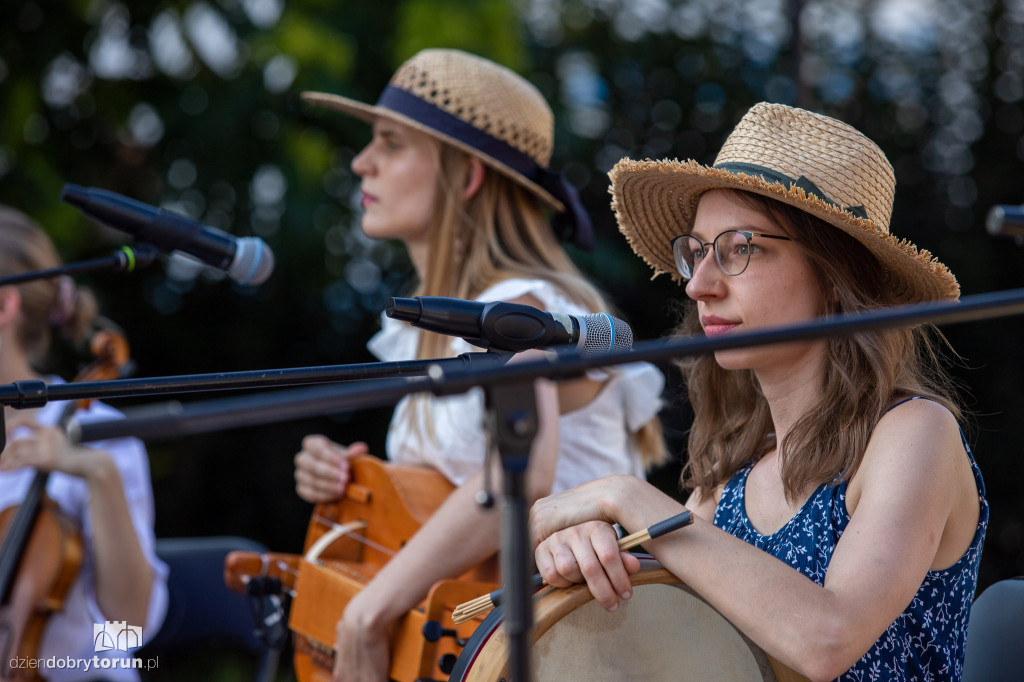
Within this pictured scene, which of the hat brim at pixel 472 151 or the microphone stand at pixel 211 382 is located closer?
the microphone stand at pixel 211 382

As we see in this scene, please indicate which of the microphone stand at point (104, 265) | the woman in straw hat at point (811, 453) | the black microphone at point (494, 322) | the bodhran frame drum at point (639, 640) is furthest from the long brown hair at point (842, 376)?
the microphone stand at point (104, 265)

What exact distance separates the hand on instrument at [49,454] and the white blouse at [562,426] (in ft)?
2.84

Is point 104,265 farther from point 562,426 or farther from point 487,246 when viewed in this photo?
point 562,426

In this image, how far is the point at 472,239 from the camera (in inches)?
104

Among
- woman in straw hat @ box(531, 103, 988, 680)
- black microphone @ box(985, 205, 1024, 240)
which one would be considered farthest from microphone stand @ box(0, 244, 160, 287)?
black microphone @ box(985, 205, 1024, 240)

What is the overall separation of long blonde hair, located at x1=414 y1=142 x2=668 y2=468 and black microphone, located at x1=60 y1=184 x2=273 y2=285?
0.59 m

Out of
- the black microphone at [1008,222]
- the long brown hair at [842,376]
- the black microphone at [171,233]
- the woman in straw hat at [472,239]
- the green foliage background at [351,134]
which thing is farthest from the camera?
the green foliage background at [351,134]

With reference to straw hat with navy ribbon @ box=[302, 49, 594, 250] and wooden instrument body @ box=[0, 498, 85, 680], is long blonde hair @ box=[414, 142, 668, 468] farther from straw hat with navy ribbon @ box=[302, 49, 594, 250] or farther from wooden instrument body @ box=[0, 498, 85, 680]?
wooden instrument body @ box=[0, 498, 85, 680]

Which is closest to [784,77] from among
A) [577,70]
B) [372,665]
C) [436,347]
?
[577,70]

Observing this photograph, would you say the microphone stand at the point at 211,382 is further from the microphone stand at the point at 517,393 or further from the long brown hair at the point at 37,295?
the long brown hair at the point at 37,295

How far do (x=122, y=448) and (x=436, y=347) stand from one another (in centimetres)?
111

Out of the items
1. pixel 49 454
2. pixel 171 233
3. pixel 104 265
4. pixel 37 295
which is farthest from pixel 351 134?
pixel 104 265

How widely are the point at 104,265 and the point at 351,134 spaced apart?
9.14 ft

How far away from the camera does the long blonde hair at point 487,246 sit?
100.0 inches
